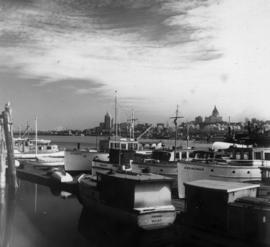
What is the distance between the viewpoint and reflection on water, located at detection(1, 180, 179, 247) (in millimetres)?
23453

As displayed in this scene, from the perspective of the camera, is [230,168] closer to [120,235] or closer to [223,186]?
[223,186]

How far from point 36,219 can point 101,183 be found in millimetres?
6685

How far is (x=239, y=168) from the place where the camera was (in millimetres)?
30766

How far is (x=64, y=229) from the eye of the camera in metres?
26.6

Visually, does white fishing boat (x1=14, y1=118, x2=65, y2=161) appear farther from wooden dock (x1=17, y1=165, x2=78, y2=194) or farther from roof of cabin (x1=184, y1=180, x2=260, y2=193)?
roof of cabin (x1=184, y1=180, x2=260, y2=193)

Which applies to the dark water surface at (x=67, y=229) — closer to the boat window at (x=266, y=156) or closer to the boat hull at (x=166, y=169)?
the boat hull at (x=166, y=169)

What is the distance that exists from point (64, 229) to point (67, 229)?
0.21 meters

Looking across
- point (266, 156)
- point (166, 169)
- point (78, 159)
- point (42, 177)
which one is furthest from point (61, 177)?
point (266, 156)

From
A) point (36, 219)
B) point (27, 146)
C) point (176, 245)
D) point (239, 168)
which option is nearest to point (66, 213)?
point (36, 219)

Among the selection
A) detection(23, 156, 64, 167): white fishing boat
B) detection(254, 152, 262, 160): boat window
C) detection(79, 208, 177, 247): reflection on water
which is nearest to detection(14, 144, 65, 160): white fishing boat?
detection(23, 156, 64, 167): white fishing boat

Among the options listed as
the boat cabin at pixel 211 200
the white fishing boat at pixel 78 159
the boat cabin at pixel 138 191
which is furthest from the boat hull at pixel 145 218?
the white fishing boat at pixel 78 159

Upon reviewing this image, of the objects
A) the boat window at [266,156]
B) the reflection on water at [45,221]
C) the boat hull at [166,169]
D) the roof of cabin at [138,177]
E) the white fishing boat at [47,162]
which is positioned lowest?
the reflection on water at [45,221]

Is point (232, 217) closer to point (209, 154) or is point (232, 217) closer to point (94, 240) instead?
point (94, 240)

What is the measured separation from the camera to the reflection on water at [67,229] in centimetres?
2345
